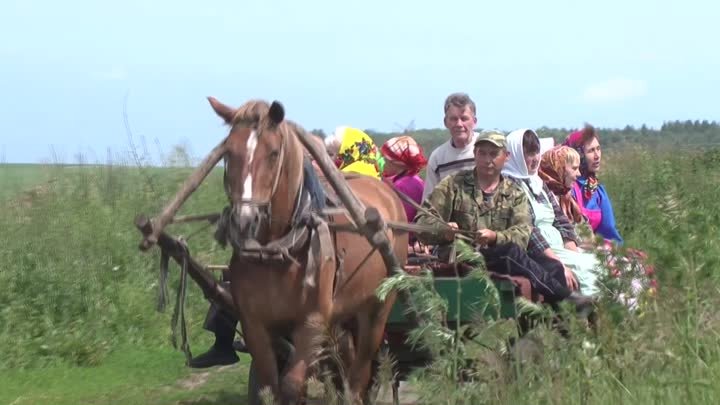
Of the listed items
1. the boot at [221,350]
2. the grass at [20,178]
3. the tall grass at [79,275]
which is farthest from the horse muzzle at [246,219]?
the grass at [20,178]

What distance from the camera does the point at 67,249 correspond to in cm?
1240

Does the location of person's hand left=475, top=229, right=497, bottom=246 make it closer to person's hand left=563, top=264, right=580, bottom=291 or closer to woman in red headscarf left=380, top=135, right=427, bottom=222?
person's hand left=563, top=264, right=580, bottom=291

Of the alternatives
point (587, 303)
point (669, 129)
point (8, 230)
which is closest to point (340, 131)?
point (587, 303)

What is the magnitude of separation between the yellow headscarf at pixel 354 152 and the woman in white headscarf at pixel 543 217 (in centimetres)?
107

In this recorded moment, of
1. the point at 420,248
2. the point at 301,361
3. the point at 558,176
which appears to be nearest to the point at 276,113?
the point at 301,361

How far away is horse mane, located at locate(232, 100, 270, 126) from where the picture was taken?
6.68m

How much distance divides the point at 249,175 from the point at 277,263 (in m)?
0.55

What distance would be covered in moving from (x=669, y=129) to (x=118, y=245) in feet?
89.0

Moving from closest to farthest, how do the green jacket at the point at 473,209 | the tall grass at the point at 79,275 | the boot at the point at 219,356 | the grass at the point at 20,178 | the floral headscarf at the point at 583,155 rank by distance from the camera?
the green jacket at the point at 473,209
the boot at the point at 219,356
the floral headscarf at the point at 583,155
the tall grass at the point at 79,275
the grass at the point at 20,178

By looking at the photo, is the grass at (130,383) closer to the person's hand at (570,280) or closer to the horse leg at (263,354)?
the horse leg at (263,354)

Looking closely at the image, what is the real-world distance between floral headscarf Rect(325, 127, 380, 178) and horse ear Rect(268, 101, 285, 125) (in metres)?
2.20

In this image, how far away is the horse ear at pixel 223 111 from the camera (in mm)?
6809

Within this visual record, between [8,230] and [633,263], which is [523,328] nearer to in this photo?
[633,263]

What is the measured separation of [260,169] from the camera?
6559mm
